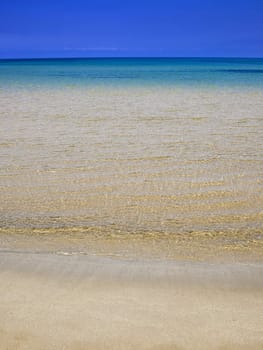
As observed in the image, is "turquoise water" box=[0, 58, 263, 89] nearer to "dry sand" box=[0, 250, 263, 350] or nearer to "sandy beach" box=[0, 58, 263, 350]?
"sandy beach" box=[0, 58, 263, 350]

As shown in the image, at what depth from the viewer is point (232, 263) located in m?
3.85

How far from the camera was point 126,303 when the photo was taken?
312 centimetres

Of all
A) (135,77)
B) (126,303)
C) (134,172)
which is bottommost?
(126,303)

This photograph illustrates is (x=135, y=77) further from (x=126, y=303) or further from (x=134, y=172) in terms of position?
(x=126, y=303)

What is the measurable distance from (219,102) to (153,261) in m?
14.8

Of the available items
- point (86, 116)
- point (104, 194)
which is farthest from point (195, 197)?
point (86, 116)

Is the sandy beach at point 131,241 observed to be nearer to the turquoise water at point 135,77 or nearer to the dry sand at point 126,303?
the dry sand at point 126,303

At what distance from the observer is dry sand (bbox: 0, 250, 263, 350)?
272 centimetres

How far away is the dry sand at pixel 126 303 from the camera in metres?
2.72

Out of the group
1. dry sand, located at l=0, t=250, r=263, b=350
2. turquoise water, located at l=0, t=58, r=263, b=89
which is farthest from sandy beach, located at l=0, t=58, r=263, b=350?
turquoise water, located at l=0, t=58, r=263, b=89

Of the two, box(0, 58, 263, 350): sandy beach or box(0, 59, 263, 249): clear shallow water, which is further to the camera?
box(0, 59, 263, 249): clear shallow water

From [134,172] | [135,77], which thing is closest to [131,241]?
[134,172]

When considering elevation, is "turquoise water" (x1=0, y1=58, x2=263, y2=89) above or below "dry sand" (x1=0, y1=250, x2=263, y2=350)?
above

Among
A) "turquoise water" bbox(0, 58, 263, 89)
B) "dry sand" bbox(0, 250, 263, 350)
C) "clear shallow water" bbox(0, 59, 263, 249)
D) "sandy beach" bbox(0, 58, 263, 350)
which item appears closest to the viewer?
"dry sand" bbox(0, 250, 263, 350)
